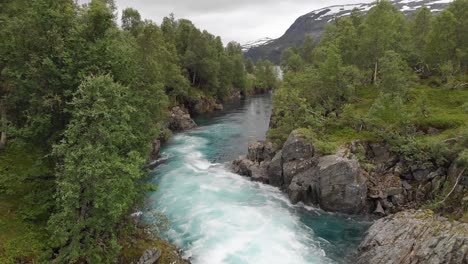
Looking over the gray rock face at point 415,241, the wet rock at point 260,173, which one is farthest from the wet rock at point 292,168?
the gray rock face at point 415,241

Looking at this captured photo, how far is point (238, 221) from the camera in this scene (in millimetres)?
27797

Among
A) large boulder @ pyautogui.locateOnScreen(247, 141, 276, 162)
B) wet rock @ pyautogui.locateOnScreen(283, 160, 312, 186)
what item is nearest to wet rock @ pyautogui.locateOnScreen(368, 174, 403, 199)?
wet rock @ pyautogui.locateOnScreen(283, 160, 312, 186)

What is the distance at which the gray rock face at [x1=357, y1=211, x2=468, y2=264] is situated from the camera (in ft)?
57.6

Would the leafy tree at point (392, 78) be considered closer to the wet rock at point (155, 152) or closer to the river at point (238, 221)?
the river at point (238, 221)

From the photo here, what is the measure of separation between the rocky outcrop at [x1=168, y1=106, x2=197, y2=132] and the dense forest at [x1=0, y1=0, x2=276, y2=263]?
3773cm

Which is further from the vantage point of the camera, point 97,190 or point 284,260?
point 284,260

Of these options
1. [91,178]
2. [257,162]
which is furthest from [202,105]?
[91,178]

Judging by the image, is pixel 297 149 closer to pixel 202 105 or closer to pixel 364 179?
pixel 364 179

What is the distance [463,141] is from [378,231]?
11764 millimetres

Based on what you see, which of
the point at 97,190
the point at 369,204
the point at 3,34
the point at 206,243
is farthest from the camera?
the point at 369,204

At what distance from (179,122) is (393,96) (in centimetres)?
3992

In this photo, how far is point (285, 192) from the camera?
3359 cm

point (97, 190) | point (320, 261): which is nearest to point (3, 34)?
point (97, 190)

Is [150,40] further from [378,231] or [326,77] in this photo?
[378,231]
